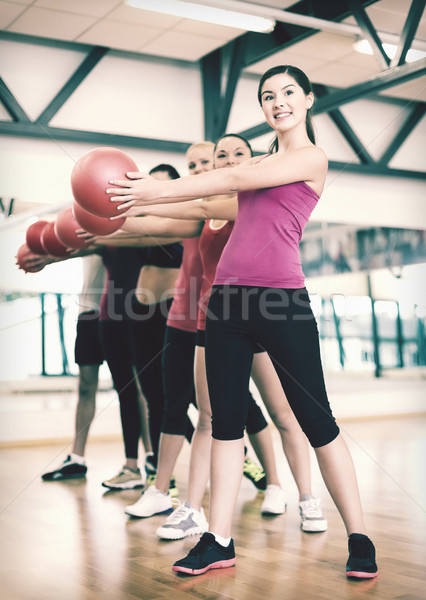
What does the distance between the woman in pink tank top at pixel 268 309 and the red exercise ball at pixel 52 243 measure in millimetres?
870

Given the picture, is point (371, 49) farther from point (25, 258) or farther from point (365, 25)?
point (25, 258)

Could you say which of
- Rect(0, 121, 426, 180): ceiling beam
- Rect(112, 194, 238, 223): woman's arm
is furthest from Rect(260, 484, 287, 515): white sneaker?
Rect(0, 121, 426, 180): ceiling beam

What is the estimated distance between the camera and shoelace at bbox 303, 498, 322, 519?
2.38 metres

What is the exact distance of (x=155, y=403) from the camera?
10.0 ft

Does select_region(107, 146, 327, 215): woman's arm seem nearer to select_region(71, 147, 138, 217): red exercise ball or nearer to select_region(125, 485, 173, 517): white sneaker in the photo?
select_region(71, 147, 138, 217): red exercise ball

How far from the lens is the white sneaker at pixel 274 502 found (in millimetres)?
2631

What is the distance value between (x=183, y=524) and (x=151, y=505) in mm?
330

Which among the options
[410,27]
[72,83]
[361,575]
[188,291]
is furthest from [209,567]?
[72,83]

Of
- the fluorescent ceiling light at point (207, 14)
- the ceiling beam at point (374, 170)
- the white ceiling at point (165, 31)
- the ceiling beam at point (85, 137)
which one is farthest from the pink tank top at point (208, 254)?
the ceiling beam at point (374, 170)

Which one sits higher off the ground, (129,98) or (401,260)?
(129,98)

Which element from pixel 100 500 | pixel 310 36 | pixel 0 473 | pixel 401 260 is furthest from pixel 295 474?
pixel 401 260

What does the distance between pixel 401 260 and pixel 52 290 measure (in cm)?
353

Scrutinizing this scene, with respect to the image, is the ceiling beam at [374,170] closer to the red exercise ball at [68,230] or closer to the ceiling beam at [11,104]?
the ceiling beam at [11,104]

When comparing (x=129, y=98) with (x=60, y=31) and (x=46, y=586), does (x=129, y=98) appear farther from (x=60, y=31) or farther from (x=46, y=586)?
(x=46, y=586)
